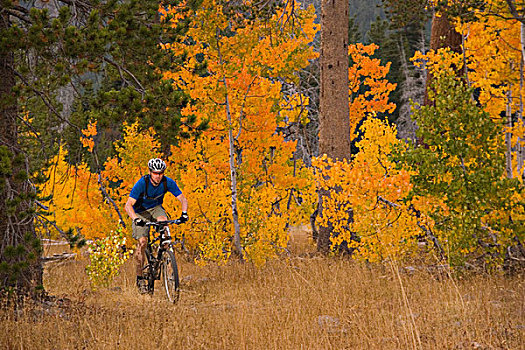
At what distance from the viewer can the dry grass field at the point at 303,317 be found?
457cm

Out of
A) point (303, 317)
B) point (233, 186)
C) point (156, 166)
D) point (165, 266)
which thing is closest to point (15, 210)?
point (156, 166)

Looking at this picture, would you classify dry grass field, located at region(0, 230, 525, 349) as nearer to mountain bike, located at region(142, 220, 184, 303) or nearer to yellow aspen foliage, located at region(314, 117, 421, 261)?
mountain bike, located at region(142, 220, 184, 303)

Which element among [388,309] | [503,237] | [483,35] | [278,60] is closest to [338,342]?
[388,309]

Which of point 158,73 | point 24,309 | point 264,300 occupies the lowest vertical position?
point 264,300

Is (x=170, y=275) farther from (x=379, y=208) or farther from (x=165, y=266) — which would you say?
(x=379, y=208)

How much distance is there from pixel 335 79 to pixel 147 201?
182 inches

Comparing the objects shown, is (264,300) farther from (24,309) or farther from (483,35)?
(483,35)

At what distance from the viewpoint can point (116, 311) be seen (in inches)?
247

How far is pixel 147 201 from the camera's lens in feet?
23.5

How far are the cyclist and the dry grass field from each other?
32.4 inches

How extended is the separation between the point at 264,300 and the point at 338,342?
227 centimetres

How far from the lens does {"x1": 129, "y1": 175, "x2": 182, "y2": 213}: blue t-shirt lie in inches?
275

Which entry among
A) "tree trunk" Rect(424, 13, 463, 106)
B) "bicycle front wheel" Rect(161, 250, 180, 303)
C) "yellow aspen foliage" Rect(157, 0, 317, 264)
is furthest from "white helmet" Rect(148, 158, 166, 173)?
"tree trunk" Rect(424, 13, 463, 106)

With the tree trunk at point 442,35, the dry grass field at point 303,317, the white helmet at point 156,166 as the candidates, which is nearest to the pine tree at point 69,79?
the white helmet at point 156,166
